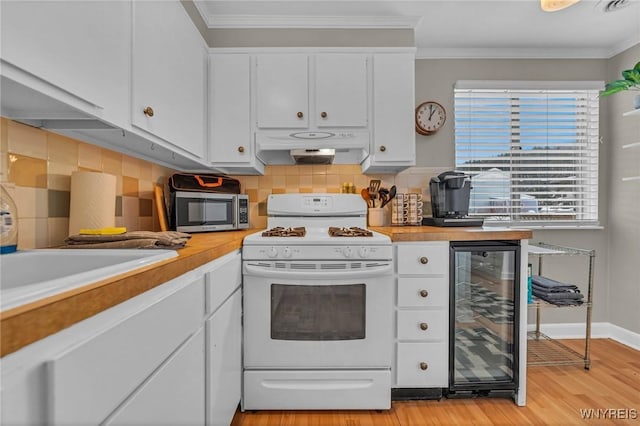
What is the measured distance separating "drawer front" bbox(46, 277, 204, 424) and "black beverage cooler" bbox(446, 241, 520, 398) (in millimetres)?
1476

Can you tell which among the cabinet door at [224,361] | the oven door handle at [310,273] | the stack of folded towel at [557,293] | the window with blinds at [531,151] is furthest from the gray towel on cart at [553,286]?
the cabinet door at [224,361]

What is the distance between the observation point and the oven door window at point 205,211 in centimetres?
184

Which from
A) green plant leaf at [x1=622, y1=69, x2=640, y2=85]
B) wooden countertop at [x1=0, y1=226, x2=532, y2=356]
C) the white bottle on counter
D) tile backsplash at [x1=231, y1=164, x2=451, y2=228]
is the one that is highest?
green plant leaf at [x1=622, y1=69, x2=640, y2=85]

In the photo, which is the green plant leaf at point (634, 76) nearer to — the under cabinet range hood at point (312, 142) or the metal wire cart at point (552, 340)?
the metal wire cart at point (552, 340)

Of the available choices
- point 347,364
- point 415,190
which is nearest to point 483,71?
point 415,190

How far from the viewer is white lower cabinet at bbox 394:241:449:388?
1775mm

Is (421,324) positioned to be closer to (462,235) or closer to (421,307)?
(421,307)

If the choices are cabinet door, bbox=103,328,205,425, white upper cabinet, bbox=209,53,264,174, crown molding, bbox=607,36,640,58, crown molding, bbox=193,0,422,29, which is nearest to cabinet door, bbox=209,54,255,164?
white upper cabinet, bbox=209,53,264,174

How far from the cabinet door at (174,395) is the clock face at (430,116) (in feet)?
7.32

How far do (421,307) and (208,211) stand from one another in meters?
1.37

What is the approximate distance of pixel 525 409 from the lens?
5.80 feet

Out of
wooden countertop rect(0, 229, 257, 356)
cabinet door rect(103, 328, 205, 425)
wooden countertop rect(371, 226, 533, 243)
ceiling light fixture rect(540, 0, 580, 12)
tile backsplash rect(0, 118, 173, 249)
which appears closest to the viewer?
wooden countertop rect(0, 229, 257, 356)

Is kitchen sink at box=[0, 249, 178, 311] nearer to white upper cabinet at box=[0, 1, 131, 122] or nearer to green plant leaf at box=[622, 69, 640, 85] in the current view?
white upper cabinet at box=[0, 1, 131, 122]

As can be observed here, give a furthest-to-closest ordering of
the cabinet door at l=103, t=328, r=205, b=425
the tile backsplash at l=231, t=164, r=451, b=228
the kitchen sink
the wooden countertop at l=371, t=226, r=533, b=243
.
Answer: the tile backsplash at l=231, t=164, r=451, b=228, the wooden countertop at l=371, t=226, r=533, b=243, the kitchen sink, the cabinet door at l=103, t=328, r=205, b=425
